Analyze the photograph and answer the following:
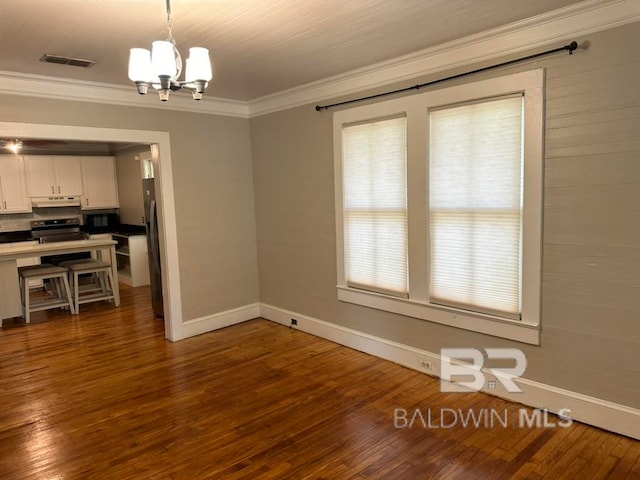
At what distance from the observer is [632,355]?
2.59m

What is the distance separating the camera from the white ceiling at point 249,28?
8.01 ft

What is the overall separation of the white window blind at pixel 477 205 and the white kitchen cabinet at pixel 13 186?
7.01m

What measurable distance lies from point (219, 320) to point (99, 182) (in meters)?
4.71

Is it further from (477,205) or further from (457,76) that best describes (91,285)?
(457,76)

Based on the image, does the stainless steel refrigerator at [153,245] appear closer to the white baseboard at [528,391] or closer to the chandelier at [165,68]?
the white baseboard at [528,391]

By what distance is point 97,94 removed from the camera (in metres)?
4.01

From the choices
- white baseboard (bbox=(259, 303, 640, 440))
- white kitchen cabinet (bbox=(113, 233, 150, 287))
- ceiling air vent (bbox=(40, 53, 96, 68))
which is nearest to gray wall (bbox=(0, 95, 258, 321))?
ceiling air vent (bbox=(40, 53, 96, 68))

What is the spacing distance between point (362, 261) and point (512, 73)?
6.58 ft

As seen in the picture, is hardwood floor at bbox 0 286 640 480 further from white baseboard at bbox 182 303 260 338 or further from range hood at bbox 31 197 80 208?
range hood at bbox 31 197 80 208

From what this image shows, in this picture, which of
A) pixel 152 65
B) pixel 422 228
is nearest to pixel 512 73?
pixel 422 228

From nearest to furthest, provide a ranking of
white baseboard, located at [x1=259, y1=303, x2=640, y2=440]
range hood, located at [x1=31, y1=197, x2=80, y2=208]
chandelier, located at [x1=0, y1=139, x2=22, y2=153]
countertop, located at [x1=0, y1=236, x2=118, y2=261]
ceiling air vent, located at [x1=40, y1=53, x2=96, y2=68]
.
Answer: white baseboard, located at [x1=259, y1=303, x2=640, y2=440], ceiling air vent, located at [x1=40, y1=53, x2=96, y2=68], countertop, located at [x1=0, y1=236, x2=118, y2=261], chandelier, located at [x1=0, y1=139, x2=22, y2=153], range hood, located at [x1=31, y1=197, x2=80, y2=208]

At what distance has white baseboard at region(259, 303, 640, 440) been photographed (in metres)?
2.67

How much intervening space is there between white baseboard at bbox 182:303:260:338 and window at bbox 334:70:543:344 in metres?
1.54

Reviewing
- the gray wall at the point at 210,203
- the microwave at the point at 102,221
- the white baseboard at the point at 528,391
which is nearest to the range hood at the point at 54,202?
the microwave at the point at 102,221
